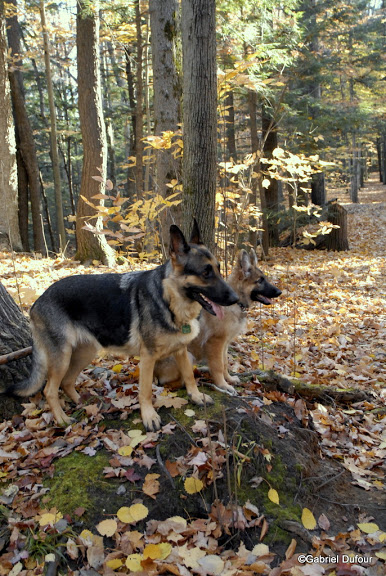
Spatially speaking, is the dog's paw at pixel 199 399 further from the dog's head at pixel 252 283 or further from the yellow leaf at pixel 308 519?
the dog's head at pixel 252 283

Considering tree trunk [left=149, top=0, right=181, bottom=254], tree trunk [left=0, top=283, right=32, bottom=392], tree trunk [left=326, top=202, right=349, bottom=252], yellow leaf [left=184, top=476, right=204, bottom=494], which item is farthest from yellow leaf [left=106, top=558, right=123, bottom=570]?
tree trunk [left=326, top=202, right=349, bottom=252]

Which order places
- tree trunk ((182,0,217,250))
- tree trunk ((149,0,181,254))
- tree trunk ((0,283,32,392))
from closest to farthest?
1. tree trunk ((0,283,32,392))
2. tree trunk ((182,0,217,250))
3. tree trunk ((149,0,181,254))

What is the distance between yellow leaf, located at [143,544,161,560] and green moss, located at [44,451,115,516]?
0.53 metres

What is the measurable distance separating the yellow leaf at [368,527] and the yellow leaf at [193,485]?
1.40m

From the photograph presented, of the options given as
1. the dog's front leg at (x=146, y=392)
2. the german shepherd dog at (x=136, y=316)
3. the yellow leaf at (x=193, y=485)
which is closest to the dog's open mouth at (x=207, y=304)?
the german shepherd dog at (x=136, y=316)

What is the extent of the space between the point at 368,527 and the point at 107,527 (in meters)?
2.15

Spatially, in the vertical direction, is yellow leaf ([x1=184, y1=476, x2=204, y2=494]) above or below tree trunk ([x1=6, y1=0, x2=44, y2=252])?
below

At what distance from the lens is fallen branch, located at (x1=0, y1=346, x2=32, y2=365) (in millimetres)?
4277

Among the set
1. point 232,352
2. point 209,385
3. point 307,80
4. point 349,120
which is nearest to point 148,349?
point 209,385

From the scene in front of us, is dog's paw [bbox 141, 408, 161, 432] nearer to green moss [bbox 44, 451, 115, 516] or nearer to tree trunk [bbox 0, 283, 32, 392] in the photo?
green moss [bbox 44, 451, 115, 516]

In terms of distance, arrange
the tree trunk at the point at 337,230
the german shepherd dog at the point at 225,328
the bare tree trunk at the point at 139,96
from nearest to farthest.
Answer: the german shepherd dog at the point at 225,328 < the bare tree trunk at the point at 139,96 < the tree trunk at the point at 337,230

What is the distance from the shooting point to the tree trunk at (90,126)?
38.8 ft

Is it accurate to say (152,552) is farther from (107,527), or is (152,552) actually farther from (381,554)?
(381,554)

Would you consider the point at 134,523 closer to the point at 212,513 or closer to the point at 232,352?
the point at 212,513
